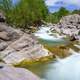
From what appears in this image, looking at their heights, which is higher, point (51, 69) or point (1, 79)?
point (1, 79)

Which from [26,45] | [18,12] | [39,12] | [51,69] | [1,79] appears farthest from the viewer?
[39,12]

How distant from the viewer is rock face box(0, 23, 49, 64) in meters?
30.0

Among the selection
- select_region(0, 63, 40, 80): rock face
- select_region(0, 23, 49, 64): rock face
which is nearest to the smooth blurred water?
select_region(0, 23, 49, 64): rock face

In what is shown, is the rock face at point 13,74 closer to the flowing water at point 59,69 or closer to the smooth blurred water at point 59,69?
the flowing water at point 59,69

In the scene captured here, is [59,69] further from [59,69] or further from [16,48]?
[16,48]

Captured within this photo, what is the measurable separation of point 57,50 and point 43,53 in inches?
124

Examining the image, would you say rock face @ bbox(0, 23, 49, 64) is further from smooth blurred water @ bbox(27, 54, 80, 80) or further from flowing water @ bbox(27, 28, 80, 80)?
smooth blurred water @ bbox(27, 54, 80, 80)

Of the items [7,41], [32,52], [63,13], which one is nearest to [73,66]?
[32,52]

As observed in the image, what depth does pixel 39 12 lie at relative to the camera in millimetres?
95312

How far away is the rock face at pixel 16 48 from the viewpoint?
2998cm

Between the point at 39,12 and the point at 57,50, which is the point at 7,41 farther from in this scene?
the point at 39,12

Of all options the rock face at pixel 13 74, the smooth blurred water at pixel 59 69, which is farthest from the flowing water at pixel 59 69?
the rock face at pixel 13 74

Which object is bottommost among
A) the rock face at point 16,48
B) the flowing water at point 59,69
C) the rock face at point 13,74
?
the flowing water at point 59,69

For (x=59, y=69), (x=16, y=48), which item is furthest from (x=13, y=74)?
(x=16, y=48)
